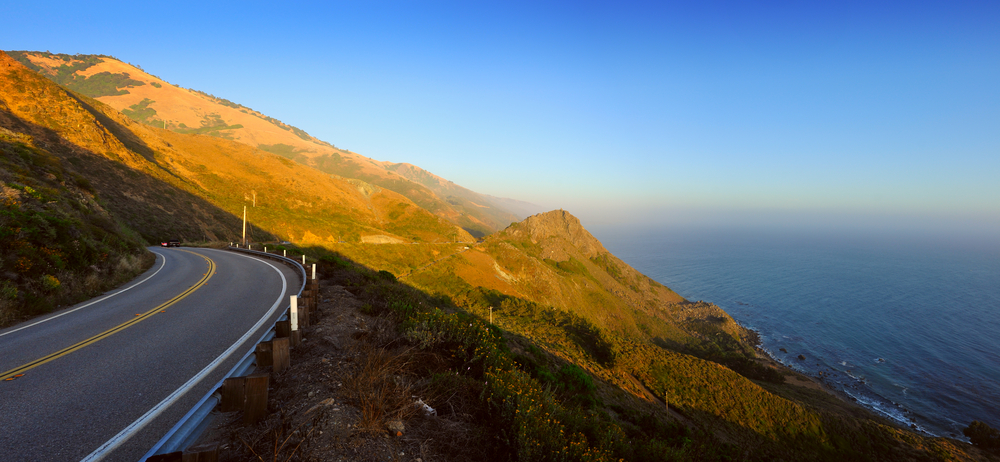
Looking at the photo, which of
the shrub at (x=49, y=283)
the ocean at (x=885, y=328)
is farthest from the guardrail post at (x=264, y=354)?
the ocean at (x=885, y=328)

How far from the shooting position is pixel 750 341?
6581 cm

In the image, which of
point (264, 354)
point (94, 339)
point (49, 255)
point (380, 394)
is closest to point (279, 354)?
point (264, 354)

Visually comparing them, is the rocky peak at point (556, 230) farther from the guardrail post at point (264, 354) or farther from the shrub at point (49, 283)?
the guardrail post at point (264, 354)

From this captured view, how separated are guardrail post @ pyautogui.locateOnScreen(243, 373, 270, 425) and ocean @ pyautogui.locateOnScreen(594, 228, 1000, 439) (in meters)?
67.7

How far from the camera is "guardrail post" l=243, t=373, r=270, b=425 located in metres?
3.91

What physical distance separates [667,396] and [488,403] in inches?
1275

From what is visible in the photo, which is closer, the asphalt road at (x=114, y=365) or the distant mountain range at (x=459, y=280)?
the asphalt road at (x=114, y=365)

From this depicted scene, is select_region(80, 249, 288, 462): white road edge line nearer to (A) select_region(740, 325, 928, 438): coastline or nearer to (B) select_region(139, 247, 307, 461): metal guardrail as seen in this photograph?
(B) select_region(139, 247, 307, 461): metal guardrail

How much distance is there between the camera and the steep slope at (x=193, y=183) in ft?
137

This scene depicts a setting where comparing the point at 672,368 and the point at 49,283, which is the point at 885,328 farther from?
the point at 49,283

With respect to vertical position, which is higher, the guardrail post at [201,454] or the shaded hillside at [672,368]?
the guardrail post at [201,454]

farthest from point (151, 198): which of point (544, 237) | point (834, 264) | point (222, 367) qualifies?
point (834, 264)

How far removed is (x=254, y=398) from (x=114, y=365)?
14.8ft

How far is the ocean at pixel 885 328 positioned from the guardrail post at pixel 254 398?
67729 millimetres
